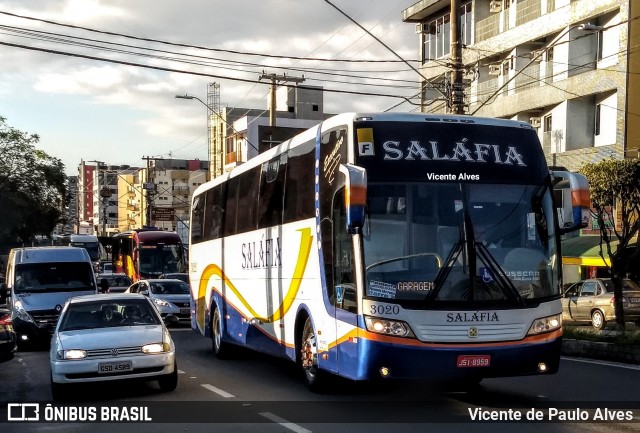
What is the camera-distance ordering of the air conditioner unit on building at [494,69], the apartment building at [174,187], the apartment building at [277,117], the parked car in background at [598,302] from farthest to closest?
1. the apartment building at [174,187]
2. the apartment building at [277,117]
3. the air conditioner unit on building at [494,69]
4. the parked car in background at [598,302]

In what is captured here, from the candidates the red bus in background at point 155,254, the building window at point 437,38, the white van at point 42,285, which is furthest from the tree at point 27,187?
the white van at point 42,285

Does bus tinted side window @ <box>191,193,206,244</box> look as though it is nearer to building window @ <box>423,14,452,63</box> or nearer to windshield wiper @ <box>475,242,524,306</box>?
windshield wiper @ <box>475,242,524,306</box>

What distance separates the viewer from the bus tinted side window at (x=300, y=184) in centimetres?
1325

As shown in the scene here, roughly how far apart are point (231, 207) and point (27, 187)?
4528 cm

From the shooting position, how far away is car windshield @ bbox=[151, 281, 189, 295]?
103ft

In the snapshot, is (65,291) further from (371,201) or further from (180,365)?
(371,201)

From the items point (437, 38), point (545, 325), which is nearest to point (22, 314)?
point (545, 325)

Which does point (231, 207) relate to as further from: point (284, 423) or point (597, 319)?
point (597, 319)

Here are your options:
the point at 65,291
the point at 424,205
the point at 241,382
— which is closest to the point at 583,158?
the point at 65,291

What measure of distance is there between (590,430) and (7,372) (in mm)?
11592

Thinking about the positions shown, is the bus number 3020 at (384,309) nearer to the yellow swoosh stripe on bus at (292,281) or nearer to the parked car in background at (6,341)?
the yellow swoosh stripe on bus at (292,281)

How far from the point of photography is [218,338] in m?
19.6

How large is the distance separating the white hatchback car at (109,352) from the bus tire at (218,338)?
198 inches

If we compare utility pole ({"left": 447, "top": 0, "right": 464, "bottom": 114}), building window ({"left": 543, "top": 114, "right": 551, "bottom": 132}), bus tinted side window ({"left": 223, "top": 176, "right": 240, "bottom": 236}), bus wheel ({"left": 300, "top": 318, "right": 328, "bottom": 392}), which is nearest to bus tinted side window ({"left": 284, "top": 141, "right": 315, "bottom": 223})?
bus wheel ({"left": 300, "top": 318, "right": 328, "bottom": 392})
